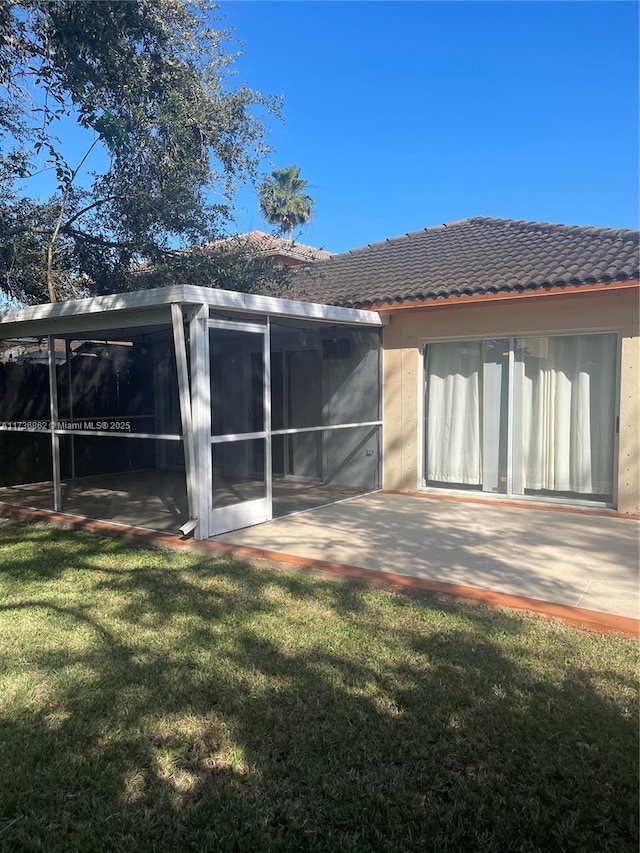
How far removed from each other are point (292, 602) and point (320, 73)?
29.9 feet

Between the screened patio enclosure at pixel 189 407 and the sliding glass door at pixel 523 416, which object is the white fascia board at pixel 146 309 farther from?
the sliding glass door at pixel 523 416

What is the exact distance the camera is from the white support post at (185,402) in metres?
6.07

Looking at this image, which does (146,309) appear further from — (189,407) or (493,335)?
(493,335)

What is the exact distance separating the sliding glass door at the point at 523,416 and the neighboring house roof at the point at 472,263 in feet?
2.84

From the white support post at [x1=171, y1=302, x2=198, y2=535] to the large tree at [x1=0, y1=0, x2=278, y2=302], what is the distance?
9.76ft

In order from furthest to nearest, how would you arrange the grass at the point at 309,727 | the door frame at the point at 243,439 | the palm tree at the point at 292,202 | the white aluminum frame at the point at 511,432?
the palm tree at the point at 292,202
the white aluminum frame at the point at 511,432
the door frame at the point at 243,439
the grass at the point at 309,727

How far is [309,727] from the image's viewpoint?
2998mm

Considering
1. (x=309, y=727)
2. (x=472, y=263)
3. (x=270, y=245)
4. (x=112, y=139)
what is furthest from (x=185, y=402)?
(x=270, y=245)

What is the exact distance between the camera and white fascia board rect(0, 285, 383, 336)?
6051 mm

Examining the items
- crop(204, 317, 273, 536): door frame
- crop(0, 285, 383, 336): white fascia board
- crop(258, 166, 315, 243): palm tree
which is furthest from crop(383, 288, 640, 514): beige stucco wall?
crop(258, 166, 315, 243): palm tree

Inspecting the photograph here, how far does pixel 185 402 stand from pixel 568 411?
5.00 m

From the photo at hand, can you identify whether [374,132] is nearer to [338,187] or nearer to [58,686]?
[338,187]

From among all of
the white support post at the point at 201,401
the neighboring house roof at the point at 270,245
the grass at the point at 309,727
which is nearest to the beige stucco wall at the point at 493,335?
the neighboring house roof at the point at 270,245

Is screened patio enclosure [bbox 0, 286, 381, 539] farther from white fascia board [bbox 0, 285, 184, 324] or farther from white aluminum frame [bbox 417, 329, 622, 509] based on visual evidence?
white aluminum frame [bbox 417, 329, 622, 509]
